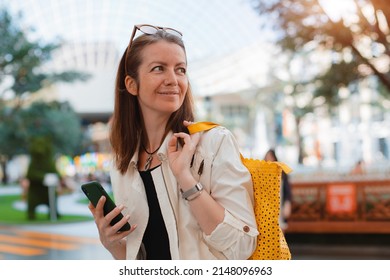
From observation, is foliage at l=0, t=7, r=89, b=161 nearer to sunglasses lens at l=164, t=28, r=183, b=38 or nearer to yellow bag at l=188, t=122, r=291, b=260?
sunglasses lens at l=164, t=28, r=183, b=38

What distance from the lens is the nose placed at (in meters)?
1.26

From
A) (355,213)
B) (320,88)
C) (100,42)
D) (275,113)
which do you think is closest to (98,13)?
(100,42)

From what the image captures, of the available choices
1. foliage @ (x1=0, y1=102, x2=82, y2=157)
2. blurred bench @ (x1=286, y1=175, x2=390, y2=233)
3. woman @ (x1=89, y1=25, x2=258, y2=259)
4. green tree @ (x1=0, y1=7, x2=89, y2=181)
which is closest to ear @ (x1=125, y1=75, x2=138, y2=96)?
woman @ (x1=89, y1=25, x2=258, y2=259)

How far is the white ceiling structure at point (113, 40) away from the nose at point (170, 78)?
43.8 feet

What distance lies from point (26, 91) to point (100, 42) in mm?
15429

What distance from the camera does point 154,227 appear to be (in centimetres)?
130

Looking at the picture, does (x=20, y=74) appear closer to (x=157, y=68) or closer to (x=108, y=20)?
(x=108, y=20)

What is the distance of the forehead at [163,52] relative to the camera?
4.17 ft

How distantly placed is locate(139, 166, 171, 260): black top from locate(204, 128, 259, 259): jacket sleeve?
0.43 ft

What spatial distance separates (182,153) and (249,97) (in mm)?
27860

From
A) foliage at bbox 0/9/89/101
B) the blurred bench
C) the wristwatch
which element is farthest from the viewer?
foliage at bbox 0/9/89/101

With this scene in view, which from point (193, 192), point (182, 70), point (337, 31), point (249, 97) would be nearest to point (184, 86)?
point (182, 70)

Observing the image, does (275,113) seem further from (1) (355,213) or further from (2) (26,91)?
(1) (355,213)

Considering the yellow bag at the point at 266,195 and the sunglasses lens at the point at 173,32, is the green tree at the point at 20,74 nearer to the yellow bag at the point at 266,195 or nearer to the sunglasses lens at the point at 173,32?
the sunglasses lens at the point at 173,32
